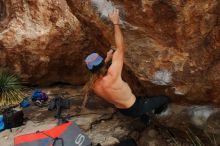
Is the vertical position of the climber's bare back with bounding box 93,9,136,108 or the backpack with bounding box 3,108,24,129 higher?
the climber's bare back with bounding box 93,9,136,108

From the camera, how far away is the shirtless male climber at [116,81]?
20.4 feet

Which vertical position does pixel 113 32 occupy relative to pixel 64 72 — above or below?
above

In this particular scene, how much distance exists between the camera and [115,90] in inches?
251

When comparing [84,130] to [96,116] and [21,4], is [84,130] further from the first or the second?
[21,4]

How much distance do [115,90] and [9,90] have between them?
405 centimetres

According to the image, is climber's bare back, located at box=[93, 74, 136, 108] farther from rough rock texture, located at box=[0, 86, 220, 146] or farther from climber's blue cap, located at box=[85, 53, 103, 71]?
rough rock texture, located at box=[0, 86, 220, 146]

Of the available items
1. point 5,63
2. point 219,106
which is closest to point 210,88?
point 219,106

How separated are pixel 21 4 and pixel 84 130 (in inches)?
139

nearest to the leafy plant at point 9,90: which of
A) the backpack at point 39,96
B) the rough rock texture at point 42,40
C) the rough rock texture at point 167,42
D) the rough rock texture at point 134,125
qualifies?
the rough rock texture at point 42,40

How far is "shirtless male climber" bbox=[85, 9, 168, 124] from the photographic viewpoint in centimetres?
623

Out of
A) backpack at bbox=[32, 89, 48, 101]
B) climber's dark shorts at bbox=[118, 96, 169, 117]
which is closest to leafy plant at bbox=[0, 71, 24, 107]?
backpack at bbox=[32, 89, 48, 101]

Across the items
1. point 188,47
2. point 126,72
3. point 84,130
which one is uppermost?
point 188,47

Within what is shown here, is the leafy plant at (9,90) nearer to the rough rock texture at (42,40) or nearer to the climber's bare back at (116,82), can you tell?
the rough rock texture at (42,40)

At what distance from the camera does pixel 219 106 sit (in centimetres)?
672
